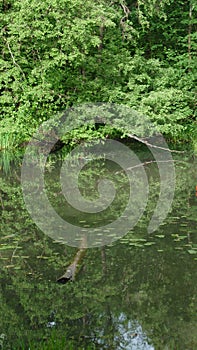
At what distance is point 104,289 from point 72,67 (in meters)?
10.1

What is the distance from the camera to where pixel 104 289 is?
5863mm

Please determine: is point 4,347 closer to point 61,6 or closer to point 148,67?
point 61,6

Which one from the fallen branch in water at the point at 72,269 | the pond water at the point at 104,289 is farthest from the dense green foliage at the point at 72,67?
Answer: the fallen branch in water at the point at 72,269

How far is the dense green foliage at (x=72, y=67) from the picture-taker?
1286 cm

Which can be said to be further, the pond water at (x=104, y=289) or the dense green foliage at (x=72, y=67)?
the dense green foliage at (x=72, y=67)

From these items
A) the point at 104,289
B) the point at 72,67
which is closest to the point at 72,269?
the point at 104,289

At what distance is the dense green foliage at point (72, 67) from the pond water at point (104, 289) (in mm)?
5756

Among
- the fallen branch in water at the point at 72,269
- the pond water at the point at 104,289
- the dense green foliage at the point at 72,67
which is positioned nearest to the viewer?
the pond water at the point at 104,289

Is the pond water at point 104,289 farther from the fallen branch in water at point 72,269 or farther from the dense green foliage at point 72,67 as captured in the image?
the dense green foliage at point 72,67

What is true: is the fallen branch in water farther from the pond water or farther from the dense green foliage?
the dense green foliage

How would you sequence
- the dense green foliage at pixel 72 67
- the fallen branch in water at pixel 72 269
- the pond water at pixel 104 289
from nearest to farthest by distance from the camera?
the pond water at pixel 104 289, the fallen branch in water at pixel 72 269, the dense green foliage at pixel 72 67

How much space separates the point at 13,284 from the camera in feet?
19.9

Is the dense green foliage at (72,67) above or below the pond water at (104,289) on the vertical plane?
above

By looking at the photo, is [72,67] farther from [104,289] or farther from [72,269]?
[104,289]
